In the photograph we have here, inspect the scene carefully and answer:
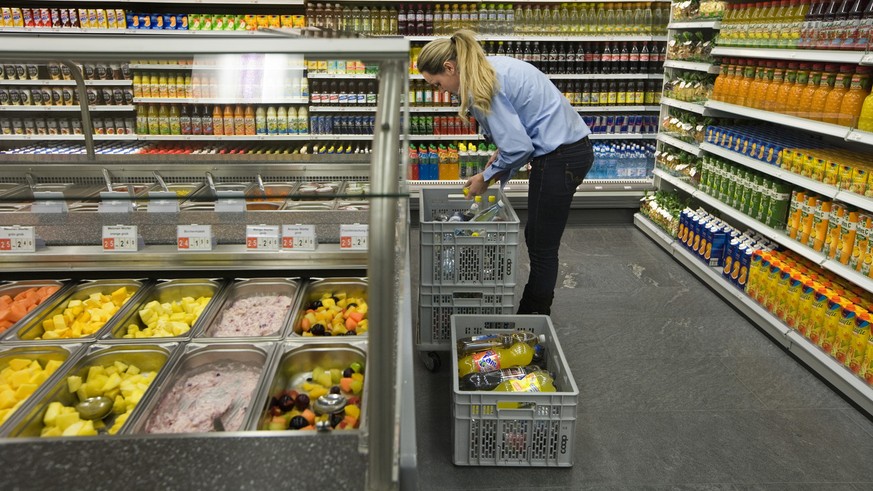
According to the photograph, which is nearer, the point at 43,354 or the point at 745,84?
the point at 43,354

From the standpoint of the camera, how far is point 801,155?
12.8 feet

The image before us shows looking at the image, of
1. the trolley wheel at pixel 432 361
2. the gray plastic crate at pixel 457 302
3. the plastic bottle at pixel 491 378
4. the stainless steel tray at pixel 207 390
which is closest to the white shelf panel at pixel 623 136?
the gray plastic crate at pixel 457 302

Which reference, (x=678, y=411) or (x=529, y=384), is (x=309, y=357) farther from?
(x=678, y=411)

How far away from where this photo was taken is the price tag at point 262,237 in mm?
2407

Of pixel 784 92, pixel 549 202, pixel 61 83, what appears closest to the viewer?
pixel 549 202

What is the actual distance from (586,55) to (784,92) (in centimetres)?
233

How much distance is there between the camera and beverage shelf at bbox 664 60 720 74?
5.07 m

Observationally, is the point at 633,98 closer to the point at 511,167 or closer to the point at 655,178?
the point at 655,178

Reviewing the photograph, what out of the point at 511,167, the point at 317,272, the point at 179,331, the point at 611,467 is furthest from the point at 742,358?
the point at 179,331

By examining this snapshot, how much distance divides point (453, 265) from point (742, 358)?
1.80 meters

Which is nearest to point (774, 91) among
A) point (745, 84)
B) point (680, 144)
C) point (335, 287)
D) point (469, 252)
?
point (745, 84)

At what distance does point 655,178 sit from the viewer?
6320 mm

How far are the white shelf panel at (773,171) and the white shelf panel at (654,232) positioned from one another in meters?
0.84

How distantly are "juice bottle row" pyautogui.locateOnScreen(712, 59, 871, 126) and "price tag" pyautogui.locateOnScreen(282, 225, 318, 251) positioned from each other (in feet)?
9.52
